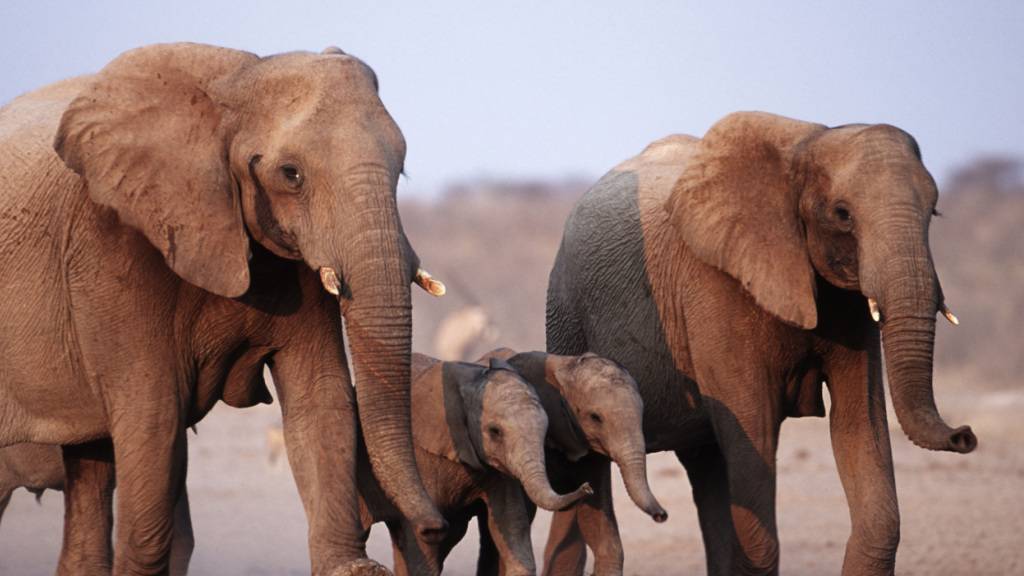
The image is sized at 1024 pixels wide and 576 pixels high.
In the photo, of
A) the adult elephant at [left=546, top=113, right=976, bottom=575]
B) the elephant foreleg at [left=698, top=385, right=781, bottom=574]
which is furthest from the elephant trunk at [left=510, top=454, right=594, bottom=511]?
the elephant foreleg at [left=698, top=385, right=781, bottom=574]

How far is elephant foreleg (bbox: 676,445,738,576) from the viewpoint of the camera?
9.56 metres

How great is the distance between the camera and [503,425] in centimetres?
767

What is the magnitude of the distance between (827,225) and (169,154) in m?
2.71

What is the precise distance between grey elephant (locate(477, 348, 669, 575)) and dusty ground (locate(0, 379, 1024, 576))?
307cm

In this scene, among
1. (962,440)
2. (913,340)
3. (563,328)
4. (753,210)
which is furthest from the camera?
(563,328)

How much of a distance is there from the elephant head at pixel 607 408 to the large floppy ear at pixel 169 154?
67.5 inches

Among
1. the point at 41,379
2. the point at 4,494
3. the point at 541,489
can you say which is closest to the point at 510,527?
the point at 541,489

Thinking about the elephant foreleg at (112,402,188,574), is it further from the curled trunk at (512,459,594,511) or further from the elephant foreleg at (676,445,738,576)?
the elephant foreleg at (676,445,738,576)

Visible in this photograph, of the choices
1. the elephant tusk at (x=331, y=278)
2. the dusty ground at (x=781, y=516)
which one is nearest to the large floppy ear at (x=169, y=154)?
the elephant tusk at (x=331, y=278)

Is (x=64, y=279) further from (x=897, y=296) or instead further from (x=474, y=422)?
(x=897, y=296)

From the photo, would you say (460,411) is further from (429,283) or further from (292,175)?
(292,175)

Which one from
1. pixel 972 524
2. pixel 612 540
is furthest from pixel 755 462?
pixel 972 524

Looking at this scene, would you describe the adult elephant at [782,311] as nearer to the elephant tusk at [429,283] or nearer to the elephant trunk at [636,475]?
the elephant trunk at [636,475]

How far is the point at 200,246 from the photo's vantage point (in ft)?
22.2
